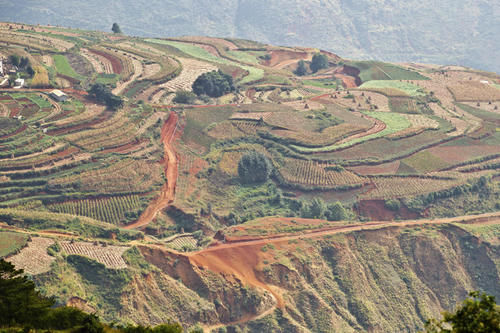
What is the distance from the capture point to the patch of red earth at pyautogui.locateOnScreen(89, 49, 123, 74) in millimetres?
131375

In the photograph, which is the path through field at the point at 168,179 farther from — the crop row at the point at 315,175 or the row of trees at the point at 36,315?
the row of trees at the point at 36,315

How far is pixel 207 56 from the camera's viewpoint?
159 m

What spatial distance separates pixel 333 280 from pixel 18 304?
44.4 metres

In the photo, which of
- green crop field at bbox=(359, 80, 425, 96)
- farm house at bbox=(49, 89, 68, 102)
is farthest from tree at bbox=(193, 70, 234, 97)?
green crop field at bbox=(359, 80, 425, 96)

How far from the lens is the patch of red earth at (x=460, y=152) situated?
107 m

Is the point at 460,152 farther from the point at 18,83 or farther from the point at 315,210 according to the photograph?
the point at 18,83

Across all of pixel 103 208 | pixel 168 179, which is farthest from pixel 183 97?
pixel 103 208

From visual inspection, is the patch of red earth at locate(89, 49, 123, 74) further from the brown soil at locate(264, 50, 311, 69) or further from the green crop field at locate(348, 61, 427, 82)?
the green crop field at locate(348, 61, 427, 82)

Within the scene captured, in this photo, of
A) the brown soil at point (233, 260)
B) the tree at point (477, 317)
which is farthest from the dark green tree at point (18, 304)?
the brown soil at point (233, 260)

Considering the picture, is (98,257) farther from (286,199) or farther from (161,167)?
(286,199)

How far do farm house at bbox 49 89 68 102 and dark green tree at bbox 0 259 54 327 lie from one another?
2844 inches

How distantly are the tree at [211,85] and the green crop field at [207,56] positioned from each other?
938 centimetres

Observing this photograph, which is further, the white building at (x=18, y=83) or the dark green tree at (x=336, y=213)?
the white building at (x=18, y=83)

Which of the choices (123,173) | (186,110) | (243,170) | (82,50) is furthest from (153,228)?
(82,50)
